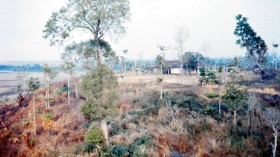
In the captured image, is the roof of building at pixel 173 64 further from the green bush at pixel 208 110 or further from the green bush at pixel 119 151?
the green bush at pixel 119 151

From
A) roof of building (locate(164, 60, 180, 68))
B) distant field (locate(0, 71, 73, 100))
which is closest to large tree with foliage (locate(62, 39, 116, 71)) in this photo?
distant field (locate(0, 71, 73, 100))

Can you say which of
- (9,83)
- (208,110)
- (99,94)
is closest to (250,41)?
(208,110)

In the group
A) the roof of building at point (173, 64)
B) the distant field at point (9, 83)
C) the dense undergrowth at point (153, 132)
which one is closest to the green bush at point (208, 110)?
the dense undergrowth at point (153, 132)

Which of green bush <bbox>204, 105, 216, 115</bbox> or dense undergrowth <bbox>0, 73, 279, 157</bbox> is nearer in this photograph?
dense undergrowth <bbox>0, 73, 279, 157</bbox>

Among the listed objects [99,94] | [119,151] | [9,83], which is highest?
[99,94]

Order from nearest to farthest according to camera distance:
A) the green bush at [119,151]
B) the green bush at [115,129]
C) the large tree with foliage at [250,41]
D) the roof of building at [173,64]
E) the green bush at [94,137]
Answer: the green bush at [119,151]
the green bush at [94,137]
the green bush at [115,129]
the large tree with foliage at [250,41]
the roof of building at [173,64]

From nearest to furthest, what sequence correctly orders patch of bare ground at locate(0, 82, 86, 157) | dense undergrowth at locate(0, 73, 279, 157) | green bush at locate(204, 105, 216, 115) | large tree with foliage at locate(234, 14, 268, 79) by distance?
1. dense undergrowth at locate(0, 73, 279, 157)
2. patch of bare ground at locate(0, 82, 86, 157)
3. green bush at locate(204, 105, 216, 115)
4. large tree with foliage at locate(234, 14, 268, 79)

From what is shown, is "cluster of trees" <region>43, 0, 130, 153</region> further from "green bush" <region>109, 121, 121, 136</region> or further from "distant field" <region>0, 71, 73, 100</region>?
"distant field" <region>0, 71, 73, 100</region>

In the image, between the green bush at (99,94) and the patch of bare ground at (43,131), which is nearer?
the green bush at (99,94)

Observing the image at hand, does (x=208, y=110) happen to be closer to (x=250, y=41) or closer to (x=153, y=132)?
(x=153, y=132)

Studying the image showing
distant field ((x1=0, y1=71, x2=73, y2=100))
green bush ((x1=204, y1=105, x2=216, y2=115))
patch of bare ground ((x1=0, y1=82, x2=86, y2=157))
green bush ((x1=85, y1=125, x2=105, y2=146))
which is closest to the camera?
green bush ((x1=85, y1=125, x2=105, y2=146))

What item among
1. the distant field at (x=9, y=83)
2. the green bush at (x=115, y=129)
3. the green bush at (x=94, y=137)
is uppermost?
the green bush at (x=94, y=137)

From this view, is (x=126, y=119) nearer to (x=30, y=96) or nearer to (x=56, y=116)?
(x=56, y=116)

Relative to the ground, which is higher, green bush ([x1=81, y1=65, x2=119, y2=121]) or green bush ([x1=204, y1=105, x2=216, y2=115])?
green bush ([x1=81, y1=65, x2=119, y2=121])
